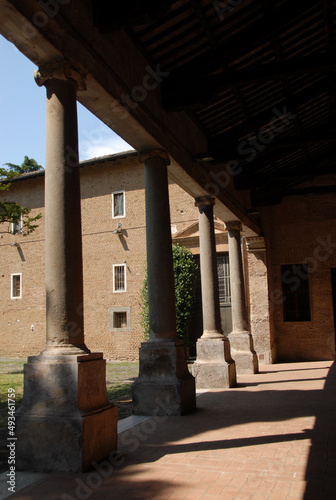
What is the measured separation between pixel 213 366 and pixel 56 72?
5.88 m

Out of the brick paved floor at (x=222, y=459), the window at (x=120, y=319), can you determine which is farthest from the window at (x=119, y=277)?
the brick paved floor at (x=222, y=459)

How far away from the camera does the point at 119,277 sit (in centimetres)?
1811

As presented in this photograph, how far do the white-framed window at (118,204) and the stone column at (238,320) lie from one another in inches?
313

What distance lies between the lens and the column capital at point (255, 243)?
526 inches

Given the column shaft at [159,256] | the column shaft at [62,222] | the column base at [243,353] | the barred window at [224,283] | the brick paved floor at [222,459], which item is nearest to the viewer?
the brick paved floor at [222,459]

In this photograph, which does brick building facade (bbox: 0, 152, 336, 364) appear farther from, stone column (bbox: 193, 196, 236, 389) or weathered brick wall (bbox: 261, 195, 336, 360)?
stone column (bbox: 193, 196, 236, 389)

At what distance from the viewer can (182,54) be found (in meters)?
5.92

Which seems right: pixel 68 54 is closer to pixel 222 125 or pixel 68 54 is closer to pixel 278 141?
pixel 222 125

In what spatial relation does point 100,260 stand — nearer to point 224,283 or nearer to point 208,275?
point 224,283

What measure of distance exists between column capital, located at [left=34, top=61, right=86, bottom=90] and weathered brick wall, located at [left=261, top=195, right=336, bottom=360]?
10588 millimetres

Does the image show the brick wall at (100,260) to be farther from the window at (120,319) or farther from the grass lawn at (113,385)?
the grass lawn at (113,385)

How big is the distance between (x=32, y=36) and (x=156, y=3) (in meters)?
1.14

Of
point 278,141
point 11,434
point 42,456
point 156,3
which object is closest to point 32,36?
point 156,3

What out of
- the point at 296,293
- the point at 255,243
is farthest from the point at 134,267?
the point at 296,293
